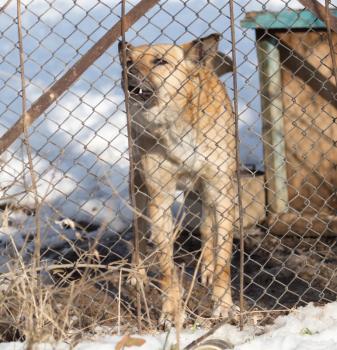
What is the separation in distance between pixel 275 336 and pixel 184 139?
1.54 meters

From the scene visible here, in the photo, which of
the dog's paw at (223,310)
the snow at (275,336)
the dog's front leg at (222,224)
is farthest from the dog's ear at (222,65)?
the snow at (275,336)

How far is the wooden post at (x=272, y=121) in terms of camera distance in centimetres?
570

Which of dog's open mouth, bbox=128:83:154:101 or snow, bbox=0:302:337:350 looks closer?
snow, bbox=0:302:337:350

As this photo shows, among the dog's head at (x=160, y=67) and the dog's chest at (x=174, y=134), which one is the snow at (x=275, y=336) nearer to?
the dog's chest at (x=174, y=134)

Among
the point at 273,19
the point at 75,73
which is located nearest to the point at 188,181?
the point at 273,19

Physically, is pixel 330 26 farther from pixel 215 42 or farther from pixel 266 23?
pixel 266 23

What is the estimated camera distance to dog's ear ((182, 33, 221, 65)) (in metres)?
4.57

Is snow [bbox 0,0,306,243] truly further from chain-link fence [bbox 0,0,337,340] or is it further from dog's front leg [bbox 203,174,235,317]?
dog's front leg [bbox 203,174,235,317]

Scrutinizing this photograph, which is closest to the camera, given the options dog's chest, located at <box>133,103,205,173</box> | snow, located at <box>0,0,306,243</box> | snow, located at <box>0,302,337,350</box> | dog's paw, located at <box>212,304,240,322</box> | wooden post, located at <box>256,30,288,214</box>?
snow, located at <box>0,302,337,350</box>

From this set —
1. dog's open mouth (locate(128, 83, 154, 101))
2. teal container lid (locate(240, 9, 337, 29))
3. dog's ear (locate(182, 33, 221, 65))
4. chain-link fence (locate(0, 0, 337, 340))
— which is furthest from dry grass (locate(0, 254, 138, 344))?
teal container lid (locate(240, 9, 337, 29))

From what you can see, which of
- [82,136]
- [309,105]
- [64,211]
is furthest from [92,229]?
[309,105]

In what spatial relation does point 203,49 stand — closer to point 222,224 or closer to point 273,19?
point 273,19

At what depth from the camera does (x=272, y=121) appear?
5.82 m

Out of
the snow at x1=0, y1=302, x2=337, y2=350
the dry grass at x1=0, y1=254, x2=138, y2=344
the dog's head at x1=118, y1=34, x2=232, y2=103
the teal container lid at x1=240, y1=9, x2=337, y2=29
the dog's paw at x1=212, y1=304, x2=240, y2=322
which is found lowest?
the dog's paw at x1=212, y1=304, x2=240, y2=322
